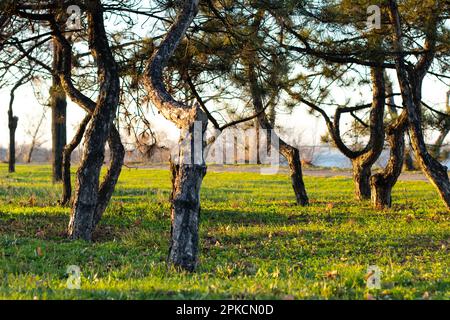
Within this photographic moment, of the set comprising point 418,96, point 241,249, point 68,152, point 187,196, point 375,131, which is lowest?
point 241,249

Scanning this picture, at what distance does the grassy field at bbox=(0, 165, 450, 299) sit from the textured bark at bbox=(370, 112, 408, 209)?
0.39 metres

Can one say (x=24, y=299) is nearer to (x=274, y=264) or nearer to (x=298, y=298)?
(x=298, y=298)

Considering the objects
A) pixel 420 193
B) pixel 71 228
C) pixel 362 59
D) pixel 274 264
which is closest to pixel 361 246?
pixel 274 264

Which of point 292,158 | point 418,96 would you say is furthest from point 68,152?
point 418,96

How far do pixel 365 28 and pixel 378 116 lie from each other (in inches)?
115

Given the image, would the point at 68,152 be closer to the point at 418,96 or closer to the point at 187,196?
the point at 187,196

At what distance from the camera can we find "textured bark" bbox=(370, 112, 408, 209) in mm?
15633

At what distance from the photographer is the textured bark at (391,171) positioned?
51.3 feet

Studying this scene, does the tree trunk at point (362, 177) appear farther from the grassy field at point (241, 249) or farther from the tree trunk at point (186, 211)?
the tree trunk at point (186, 211)

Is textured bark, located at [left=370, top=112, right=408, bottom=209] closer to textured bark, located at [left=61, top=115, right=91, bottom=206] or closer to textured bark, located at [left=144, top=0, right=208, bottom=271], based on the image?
textured bark, located at [left=61, top=115, right=91, bottom=206]

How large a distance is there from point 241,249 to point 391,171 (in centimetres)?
713

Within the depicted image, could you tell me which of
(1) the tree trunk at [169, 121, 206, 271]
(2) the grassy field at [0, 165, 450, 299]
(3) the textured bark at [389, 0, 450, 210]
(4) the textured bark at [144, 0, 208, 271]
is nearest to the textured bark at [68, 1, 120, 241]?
(2) the grassy field at [0, 165, 450, 299]

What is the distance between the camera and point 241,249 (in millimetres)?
9891

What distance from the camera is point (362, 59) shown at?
1466 cm
